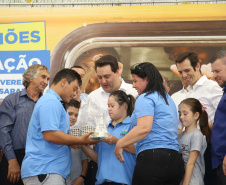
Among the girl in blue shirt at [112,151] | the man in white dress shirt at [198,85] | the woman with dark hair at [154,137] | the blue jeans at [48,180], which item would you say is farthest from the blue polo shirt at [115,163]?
the man in white dress shirt at [198,85]

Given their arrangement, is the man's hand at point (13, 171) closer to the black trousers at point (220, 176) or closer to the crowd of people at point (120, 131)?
the crowd of people at point (120, 131)

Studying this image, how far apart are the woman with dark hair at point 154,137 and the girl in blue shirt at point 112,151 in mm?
309

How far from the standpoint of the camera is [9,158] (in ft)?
10.9

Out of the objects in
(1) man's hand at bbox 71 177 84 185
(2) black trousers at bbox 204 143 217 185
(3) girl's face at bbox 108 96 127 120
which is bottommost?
(1) man's hand at bbox 71 177 84 185

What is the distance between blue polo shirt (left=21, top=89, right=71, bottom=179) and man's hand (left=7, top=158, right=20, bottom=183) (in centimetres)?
75

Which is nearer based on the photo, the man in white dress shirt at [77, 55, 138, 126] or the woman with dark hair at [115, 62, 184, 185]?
the woman with dark hair at [115, 62, 184, 185]

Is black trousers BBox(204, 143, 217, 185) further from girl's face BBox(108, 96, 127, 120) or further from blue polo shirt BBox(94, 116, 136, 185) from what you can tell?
girl's face BBox(108, 96, 127, 120)

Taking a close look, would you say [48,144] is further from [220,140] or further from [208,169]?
[208,169]

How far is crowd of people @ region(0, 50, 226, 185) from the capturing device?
255 centimetres

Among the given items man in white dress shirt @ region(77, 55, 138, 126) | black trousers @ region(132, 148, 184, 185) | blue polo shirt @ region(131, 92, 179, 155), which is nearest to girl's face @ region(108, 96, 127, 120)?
man in white dress shirt @ region(77, 55, 138, 126)

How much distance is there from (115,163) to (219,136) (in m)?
0.98

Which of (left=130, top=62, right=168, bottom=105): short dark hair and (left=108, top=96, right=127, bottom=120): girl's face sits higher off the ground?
(left=130, top=62, right=168, bottom=105): short dark hair

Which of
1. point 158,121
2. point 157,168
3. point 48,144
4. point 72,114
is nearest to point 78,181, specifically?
point 72,114

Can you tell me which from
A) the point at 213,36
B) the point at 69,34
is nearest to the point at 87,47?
the point at 69,34
